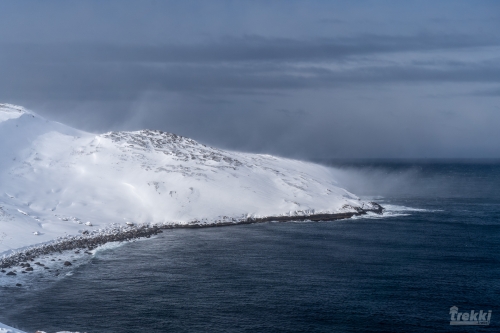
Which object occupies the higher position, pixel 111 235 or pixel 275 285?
pixel 111 235

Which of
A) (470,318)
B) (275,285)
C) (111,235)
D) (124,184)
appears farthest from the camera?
(124,184)

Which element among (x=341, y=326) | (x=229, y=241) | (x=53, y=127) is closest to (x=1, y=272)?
(x=229, y=241)

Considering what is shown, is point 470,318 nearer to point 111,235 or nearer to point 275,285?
point 275,285

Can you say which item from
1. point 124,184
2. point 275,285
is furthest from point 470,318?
point 124,184

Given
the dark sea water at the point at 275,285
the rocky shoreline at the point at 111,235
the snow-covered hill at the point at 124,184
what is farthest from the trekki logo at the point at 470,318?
the snow-covered hill at the point at 124,184

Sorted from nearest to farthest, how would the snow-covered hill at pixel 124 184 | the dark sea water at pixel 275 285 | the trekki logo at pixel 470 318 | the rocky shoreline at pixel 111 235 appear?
1. the trekki logo at pixel 470 318
2. the dark sea water at pixel 275 285
3. the rocky shoreline at pixel 111 235
4. the snow-covered hill at pixel 124 184

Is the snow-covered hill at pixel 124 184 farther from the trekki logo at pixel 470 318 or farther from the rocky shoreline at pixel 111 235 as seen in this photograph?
the trekki logo at pixel 470 318
